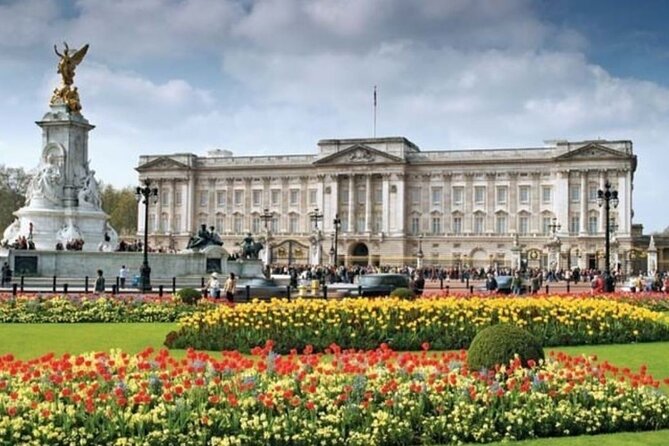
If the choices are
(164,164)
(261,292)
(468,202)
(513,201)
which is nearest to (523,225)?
(513,201)

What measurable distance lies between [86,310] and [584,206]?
7053 cm

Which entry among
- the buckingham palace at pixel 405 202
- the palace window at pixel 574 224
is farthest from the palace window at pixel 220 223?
the palace window at pixel 574 224

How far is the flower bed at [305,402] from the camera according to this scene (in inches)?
316

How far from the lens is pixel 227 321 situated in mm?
16078

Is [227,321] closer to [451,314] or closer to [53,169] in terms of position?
[451,314]

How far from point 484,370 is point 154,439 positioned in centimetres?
378

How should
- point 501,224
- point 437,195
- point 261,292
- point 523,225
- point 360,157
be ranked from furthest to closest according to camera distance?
point 360,157, point 437,195, point 501,224, point 523,225, point 261,292

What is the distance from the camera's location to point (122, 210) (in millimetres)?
107438

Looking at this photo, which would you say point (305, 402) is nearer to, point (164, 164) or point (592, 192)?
point (592, 192)

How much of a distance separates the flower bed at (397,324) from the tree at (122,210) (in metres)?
91.6

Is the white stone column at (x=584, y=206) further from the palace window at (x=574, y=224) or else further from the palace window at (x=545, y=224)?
the palace window at (x=545, y=224)

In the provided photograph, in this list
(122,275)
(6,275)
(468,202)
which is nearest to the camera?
(6,275)

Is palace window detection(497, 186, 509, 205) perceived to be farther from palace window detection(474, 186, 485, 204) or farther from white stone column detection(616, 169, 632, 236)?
white stone column detection(616, 169, 632, 236)

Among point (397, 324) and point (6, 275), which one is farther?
point (6, 275)
